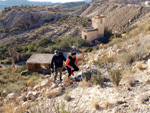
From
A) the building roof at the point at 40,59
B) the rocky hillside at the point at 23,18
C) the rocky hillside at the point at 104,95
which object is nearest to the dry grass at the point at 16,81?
the building roof at the point at 40,59

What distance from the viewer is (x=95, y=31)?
22234 mm

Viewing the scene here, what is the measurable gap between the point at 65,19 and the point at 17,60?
2238 cm

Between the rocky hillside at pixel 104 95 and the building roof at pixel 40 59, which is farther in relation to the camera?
the building roof at pixel 40 59

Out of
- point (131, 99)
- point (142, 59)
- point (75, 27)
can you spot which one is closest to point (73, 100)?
point (131, 99)

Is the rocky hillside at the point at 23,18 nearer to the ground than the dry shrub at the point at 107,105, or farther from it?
farther from it

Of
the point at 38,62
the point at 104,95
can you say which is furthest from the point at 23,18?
the point at 104,95

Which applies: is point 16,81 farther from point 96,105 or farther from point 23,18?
point 23,18

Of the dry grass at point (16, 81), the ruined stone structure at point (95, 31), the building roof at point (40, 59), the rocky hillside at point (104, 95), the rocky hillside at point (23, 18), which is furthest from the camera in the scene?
the rocky hillside at point (23, 18)

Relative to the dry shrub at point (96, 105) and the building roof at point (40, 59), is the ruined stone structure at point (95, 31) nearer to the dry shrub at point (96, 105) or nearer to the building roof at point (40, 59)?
the building roof at point (40, 59)

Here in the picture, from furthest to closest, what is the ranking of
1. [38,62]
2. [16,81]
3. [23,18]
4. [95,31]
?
[23,18], [95,31], [38,62], [16,81]

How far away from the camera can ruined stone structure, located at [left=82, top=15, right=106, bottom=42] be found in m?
21.7

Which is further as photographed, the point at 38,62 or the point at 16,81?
the point at 38,62

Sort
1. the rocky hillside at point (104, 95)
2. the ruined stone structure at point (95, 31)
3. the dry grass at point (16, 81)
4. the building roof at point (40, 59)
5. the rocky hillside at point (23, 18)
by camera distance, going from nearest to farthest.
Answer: the rocky hillside at point (104, 95) → the dry grass at point (16, 81) → the building roof at point (40, 59) → the ruined stone structure at point (95, 31) → the rocky hillside at point (23, 18)

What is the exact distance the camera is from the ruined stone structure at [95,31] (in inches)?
854
